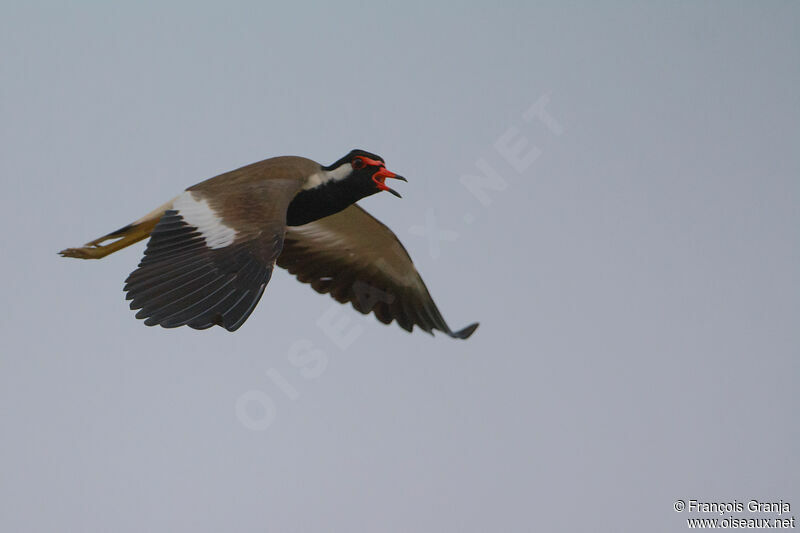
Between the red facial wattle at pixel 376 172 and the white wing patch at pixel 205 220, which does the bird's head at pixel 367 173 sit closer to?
the red facial wattle at pixel 376 172

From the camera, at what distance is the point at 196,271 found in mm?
5500

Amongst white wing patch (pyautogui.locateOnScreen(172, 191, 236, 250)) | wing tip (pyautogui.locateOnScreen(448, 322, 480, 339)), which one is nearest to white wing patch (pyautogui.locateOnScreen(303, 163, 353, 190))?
white wing patch (pyautogui.locateOnScreen(172, 191, 236, 250))

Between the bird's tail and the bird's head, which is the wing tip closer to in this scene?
the bird's head

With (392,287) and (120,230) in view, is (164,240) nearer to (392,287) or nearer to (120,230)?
(120,230)

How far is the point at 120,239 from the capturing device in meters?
6.64

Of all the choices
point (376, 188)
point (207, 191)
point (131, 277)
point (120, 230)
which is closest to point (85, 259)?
point (120, 230)

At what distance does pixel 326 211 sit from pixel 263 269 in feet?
3.59

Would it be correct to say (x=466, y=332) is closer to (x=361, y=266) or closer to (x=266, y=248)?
(x=361, y=266)

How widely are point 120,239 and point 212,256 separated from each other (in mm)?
1313

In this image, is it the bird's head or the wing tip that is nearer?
the bird's head

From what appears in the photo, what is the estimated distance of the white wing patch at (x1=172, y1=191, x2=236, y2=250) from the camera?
573 centimetres

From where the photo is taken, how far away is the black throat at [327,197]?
21.1 ft

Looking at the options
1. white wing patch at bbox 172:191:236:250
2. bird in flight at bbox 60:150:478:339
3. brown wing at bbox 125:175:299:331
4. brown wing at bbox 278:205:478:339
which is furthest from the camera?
brown wing at bbox 278:205:478:339

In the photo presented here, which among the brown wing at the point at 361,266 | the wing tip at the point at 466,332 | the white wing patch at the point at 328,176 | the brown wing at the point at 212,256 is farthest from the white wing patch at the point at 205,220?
the wing tip at the point at 466,332
